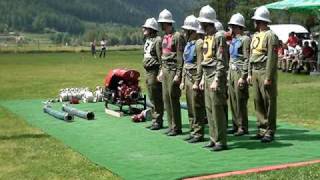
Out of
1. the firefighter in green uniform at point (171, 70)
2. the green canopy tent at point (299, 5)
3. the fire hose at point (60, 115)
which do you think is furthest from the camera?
the green canopy tent at point (299, 5)

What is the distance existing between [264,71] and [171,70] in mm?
1744

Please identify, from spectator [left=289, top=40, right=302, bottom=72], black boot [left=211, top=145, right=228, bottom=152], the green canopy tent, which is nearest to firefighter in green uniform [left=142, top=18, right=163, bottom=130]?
black boot [left=211, top=145, right=228, bottom=152]

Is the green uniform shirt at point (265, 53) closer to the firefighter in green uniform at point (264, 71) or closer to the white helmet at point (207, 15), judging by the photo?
the firefighter in green uniform at point (264, 71)

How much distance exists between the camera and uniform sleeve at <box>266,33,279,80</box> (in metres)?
10.1

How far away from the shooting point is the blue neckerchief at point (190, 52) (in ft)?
34.4

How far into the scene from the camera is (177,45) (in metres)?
11.1

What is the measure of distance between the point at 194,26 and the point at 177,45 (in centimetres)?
72

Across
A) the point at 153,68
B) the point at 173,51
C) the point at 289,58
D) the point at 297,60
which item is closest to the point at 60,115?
the point at 153,68

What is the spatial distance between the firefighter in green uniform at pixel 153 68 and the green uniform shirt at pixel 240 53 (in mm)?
1458

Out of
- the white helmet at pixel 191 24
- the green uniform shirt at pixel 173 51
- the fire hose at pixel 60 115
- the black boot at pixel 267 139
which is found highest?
the white helmet at pixel 191 24

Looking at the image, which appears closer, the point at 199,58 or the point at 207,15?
the point at 207,15

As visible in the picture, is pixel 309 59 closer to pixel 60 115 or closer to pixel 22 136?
pixel 60 115

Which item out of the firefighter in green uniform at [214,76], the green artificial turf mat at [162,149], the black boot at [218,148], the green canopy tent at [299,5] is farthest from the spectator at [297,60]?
the black boot at [218,148]

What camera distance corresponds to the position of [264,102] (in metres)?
10.6
